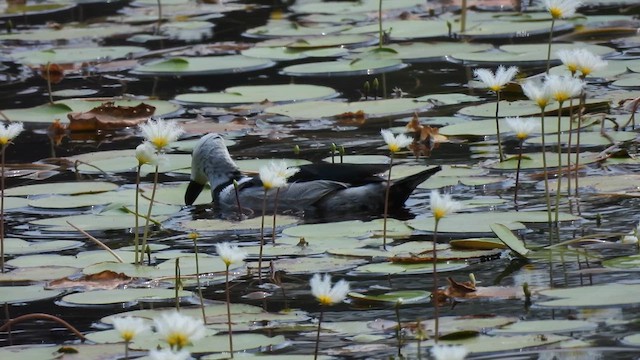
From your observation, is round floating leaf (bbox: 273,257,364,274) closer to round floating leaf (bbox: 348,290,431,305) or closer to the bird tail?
round floating leaf (bbox: 348,290,431,305)

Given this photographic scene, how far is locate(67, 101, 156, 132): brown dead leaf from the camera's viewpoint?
907 cm

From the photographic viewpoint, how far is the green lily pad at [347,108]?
8.81m

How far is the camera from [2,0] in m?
15.8

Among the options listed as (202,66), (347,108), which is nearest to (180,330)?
(347,108)

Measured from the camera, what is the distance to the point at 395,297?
484 cm

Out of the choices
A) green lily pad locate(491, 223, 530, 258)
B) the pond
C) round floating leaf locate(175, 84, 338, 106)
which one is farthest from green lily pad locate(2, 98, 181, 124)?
green lily pad locate(491, 223, 530, 258)

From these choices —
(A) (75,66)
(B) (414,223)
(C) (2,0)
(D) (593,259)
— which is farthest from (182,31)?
(D) (593,259)

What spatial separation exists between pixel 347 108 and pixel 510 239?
3.75 meters

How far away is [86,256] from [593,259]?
200cm

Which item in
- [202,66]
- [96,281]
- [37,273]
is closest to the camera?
[96,281]

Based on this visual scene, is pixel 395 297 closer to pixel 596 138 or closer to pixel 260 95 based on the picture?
pixel 596 138

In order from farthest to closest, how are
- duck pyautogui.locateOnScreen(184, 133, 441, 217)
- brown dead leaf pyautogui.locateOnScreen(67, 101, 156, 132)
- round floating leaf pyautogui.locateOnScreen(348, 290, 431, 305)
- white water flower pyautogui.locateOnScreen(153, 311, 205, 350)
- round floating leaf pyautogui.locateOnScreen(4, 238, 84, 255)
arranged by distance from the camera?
1. brown dead leaf pyautogui.locateOnScreen(67, 101, 156, 132)
2. duck pyautogui.locateOnScreen(184, 133, 441, 217)
3. round floating leaf pyautogui.locateOnScreen(4, 238, 84, 255)
4. round floating leaf pyautogui.locateOnScreen(348, 290, 431, 305)
5. white water flower pyautogui.locateOnScreen(153, 311, 205, 350)

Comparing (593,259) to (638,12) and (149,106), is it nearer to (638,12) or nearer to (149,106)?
(149,106)

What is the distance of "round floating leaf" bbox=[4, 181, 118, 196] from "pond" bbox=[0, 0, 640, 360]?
0.07 feet
